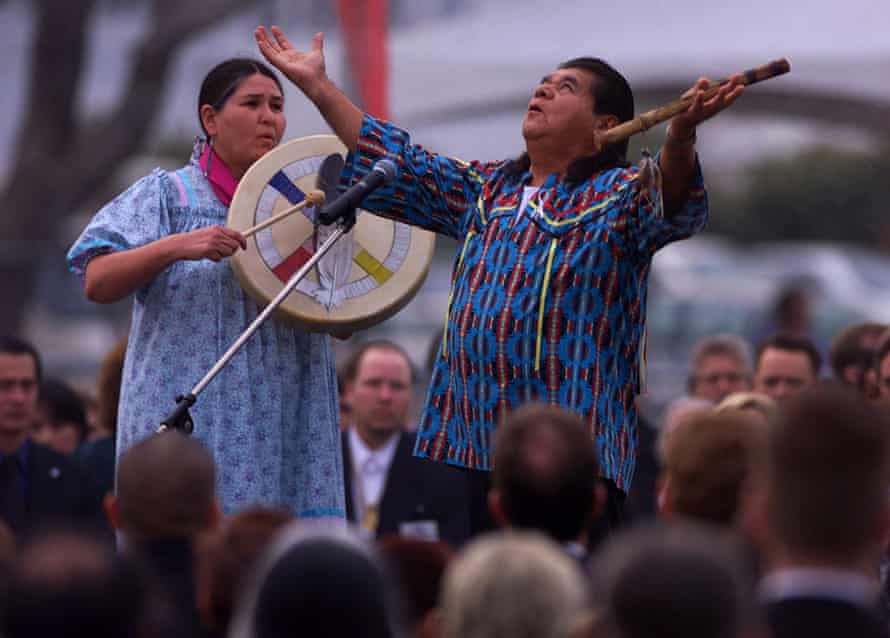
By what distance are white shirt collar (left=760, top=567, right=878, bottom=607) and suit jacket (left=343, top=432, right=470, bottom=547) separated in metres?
4.15

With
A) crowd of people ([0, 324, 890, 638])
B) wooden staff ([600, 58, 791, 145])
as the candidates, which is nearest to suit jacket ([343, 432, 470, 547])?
crowd of people ([0, 324, 890, 638])

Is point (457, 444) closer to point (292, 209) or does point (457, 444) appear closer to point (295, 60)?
point (292, 209)

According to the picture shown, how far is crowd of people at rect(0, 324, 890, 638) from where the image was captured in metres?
2.85

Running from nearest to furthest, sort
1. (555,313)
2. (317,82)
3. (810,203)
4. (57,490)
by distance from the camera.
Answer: (555,313)
(317,82)
(57,490)
(810,203)

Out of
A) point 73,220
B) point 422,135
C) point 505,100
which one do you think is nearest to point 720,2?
point 505,100

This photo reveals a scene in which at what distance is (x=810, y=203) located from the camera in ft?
118

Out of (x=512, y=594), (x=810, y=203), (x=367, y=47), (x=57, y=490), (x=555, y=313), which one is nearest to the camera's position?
(x=512, y=594)

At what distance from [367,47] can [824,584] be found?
887cm

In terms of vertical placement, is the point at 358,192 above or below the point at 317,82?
below

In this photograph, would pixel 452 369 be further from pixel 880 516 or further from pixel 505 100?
pixel 505 100

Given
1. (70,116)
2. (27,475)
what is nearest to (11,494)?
(27,475)

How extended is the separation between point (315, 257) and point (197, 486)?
153 cm

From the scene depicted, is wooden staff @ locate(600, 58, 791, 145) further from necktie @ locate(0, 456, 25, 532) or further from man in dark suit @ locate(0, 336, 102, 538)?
necktie @ locate(0, 456, 25, 532)

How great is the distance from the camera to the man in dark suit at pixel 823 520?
298cm
